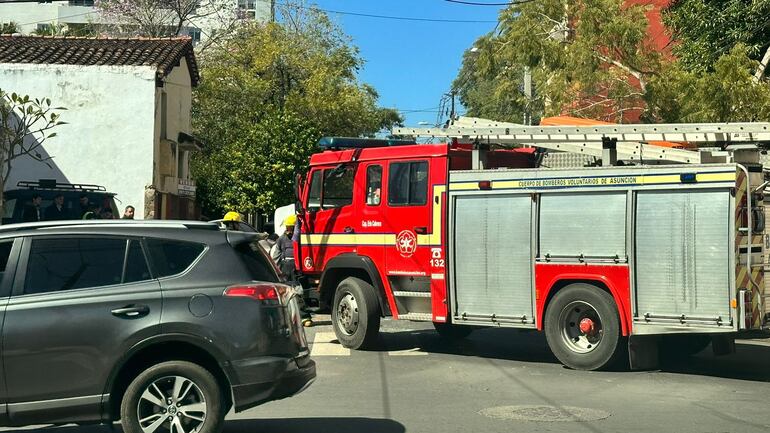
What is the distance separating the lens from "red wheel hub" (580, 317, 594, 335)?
11133mm

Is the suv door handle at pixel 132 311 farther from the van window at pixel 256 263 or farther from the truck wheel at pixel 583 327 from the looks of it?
the truck wheel at pixel 583 327

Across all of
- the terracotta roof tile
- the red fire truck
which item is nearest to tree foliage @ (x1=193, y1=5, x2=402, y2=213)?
the terracotta roof tile

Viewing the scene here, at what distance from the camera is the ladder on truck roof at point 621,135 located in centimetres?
1083

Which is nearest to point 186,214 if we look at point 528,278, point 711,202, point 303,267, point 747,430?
point 303,267

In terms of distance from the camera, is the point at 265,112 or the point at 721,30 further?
the point at 265,112

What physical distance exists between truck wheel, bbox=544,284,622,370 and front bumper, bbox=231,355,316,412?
522 centimetres

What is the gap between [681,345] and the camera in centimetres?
1221

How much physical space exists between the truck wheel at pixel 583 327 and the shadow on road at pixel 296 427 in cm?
371

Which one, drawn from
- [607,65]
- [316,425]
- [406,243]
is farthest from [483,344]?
[607,65]

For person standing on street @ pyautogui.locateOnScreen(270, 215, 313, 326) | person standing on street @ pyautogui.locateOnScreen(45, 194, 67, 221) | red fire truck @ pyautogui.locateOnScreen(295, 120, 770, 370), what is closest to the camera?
red fire truck @ pyautogui.locateOnScreen(295, 120, 770, 370)

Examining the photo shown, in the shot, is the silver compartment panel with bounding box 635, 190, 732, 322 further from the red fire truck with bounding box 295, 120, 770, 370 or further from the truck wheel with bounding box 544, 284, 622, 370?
the truck wheel with bounding box 544, 284, 622, 370

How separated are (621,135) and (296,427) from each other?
18.7ft

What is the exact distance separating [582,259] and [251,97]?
2960cm

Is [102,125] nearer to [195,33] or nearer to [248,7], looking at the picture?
[195,33]
